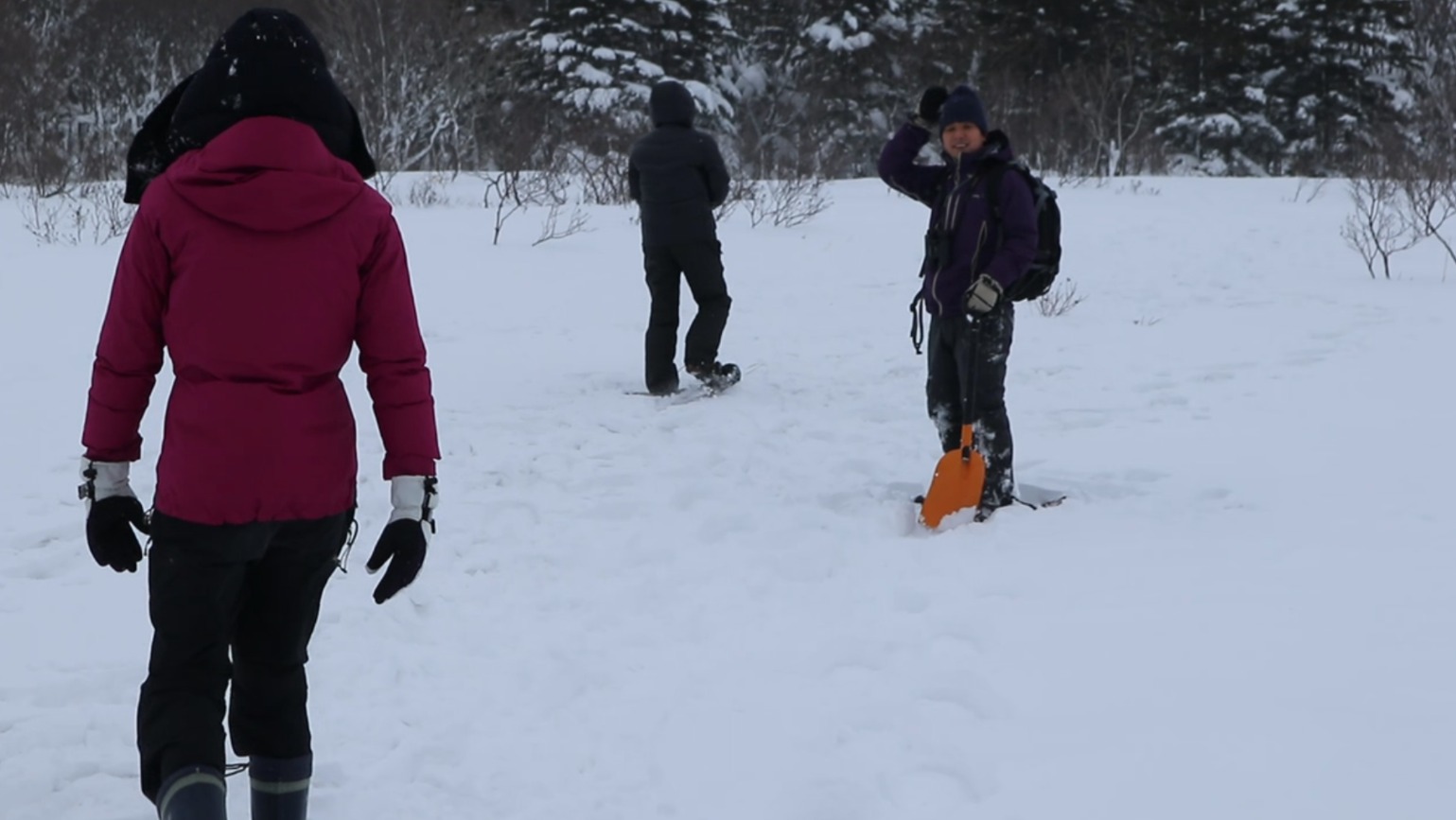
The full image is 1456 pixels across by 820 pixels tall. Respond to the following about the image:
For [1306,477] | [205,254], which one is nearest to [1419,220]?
[1306,477]

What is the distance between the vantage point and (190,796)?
1963 mm

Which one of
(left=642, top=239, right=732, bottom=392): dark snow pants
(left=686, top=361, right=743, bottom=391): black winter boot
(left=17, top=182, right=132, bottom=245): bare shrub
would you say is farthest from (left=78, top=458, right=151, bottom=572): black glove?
(left=17, top=182, right=132, bottom=245): bare shrub

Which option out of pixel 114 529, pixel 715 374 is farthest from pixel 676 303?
pixel 114 529

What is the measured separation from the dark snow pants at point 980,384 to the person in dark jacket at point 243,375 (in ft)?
8.67

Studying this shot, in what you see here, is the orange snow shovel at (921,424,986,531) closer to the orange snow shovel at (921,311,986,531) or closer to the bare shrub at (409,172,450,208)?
the orange snow shovel at (921,311,986,531)

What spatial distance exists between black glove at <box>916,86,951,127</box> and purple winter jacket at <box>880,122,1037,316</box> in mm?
105

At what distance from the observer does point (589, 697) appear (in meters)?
3.17

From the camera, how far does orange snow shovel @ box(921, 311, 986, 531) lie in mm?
4383

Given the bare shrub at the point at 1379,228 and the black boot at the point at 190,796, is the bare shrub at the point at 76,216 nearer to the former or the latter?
the black boot at the point at 190,796

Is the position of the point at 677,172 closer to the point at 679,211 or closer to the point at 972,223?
the point at 679,211

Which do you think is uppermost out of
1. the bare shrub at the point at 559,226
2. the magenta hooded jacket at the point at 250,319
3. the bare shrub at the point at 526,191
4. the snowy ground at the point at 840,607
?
the magenta hooded jacket at the point at 250,319

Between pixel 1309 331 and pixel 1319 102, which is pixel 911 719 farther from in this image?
pixel 1319 102

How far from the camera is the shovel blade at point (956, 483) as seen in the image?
4387 millimetres

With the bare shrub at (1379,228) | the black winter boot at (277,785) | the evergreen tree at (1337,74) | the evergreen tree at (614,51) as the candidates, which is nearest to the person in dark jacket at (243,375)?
the black winter boot at (277,785)
